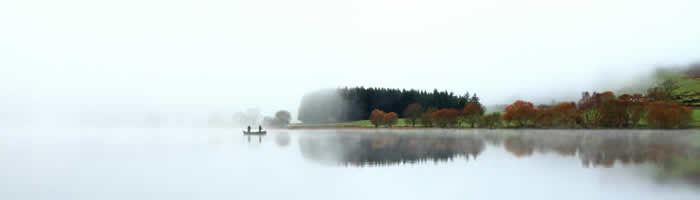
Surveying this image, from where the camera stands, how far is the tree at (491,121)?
9444 cm

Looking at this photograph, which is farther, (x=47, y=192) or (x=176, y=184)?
(x=176, y=184)

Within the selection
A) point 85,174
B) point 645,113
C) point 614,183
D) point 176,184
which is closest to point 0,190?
point 85,174

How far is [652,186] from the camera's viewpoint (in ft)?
39.9

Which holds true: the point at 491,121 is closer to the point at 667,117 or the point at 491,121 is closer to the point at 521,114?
the point at 521,114

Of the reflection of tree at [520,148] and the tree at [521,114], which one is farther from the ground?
the tree at [521,114]

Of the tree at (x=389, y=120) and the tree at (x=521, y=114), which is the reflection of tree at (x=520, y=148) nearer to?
the tree at (x=521, y=114)

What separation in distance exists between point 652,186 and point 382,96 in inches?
5735

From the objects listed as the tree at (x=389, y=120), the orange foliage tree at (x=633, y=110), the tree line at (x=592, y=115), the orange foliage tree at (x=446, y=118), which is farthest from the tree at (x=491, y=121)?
the tree at (x=389, y=120)

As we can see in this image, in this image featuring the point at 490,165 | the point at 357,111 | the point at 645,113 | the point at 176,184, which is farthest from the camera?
Result: the point at 357,111

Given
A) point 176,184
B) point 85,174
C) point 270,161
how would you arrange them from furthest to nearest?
point 270,161 < point 85,174 < point 176,184

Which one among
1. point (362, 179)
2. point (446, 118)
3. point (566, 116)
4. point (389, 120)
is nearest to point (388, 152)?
point (362, 179)

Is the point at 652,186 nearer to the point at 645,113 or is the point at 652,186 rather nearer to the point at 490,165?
the point at 490,165

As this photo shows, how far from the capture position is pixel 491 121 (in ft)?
312

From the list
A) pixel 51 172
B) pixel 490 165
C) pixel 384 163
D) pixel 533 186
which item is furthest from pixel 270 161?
pixel 533 186
